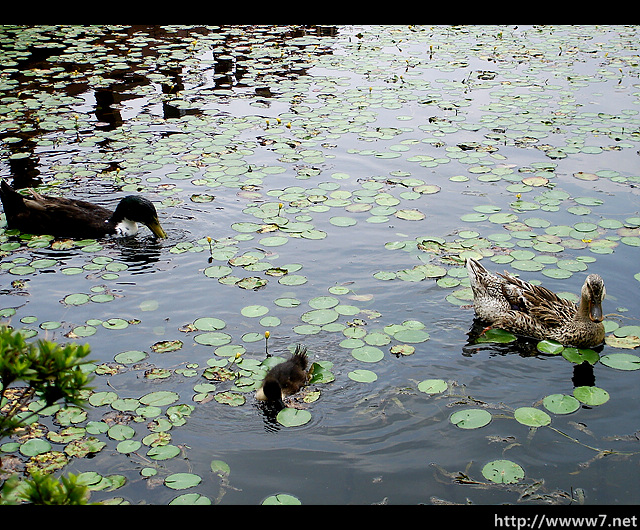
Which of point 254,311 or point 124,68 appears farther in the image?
point 124,68

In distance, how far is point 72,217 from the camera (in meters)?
7.13

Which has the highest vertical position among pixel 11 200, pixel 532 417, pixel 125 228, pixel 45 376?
pixel 45 376

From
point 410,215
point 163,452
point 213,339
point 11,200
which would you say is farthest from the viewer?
point 410,215

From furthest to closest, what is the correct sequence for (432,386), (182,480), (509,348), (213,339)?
(509,348), (213,339), (432,386), (182,480)

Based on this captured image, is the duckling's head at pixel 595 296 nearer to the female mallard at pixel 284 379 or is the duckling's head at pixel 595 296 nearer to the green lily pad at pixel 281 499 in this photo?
the female mallard at pixel 284 379

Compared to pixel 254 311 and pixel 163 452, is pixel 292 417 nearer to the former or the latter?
pixel 163 452

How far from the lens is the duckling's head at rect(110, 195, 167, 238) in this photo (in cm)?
702

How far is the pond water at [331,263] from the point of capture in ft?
13.8

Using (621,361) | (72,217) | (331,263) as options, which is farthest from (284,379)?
(72,217)

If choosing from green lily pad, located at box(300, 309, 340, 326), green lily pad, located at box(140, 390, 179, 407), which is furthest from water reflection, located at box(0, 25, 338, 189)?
green lily pad, located at box(140, 390, 179, 407)

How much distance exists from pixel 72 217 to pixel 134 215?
0.70 metres

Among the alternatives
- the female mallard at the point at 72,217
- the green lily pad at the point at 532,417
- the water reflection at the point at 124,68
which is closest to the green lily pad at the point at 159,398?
the green lily pad at the point at 532,417
